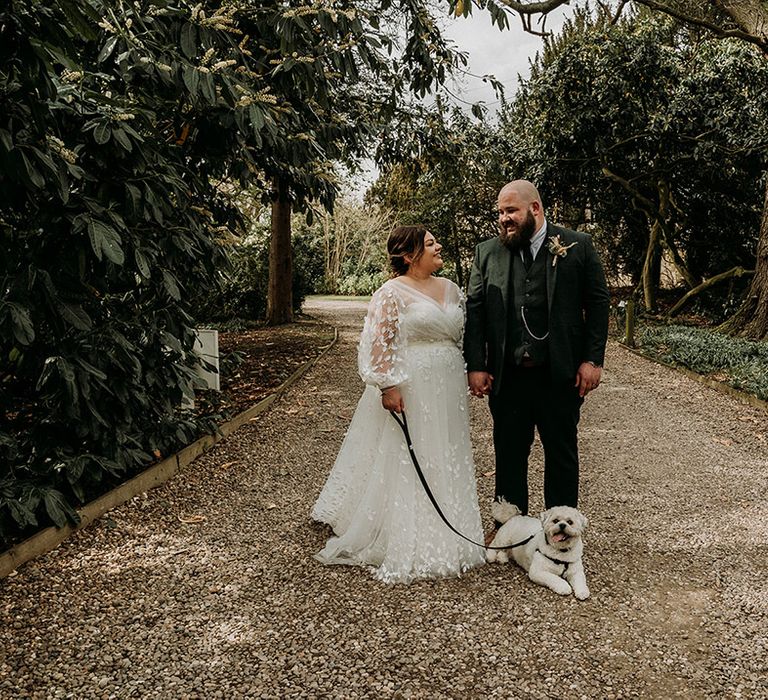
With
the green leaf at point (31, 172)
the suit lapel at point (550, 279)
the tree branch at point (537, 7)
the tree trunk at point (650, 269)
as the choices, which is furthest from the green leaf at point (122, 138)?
the tree trunk at point (650, 269)

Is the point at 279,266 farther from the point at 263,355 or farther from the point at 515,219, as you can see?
the point at 515,219

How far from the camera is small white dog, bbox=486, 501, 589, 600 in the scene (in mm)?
2996

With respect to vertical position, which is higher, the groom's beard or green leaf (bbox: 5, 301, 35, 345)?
the groom's beard

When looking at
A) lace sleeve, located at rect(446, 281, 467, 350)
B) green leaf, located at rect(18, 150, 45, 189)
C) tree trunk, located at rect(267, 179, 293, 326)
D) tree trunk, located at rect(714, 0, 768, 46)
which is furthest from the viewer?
tree trunk, located at rect(267, 179, 293, 326)

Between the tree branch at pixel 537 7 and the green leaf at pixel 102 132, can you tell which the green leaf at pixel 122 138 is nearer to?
the green leaf at pixel 102 132

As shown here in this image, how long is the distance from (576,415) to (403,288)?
1.13 metres

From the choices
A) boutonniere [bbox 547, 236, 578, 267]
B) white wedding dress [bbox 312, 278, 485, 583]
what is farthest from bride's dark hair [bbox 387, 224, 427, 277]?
boutonniere [bbox 547, 236, 578, 267]

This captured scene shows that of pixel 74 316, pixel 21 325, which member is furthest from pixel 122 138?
pixel 21 325

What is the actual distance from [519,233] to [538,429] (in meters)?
1.01

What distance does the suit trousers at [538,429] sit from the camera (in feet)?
11.0

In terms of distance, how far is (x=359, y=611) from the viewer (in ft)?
9.58

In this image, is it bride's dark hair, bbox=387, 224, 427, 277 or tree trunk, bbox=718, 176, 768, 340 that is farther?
tree trunk, bbox=718, 176, 768, 340

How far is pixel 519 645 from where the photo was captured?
8.71 feet

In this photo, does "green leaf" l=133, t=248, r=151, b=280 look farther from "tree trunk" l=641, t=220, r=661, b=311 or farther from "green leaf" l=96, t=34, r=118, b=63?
"tree trunk" l=641, t=220, r=661, b=311
